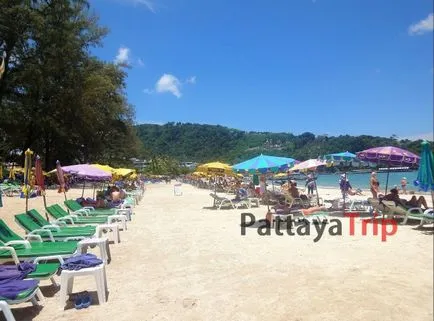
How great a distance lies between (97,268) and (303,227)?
5.82m

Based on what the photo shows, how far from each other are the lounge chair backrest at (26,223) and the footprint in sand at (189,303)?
4.21 m

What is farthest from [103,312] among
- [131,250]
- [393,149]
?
[393,149]

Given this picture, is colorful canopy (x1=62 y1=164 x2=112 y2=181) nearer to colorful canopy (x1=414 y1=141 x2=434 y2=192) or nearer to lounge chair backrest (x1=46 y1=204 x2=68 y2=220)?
lounge chair backrest (x1=46 y1=204 x2=68 y2=220)

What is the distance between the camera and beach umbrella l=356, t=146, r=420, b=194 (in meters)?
9.99

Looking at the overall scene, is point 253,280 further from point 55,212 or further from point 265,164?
point 265,164

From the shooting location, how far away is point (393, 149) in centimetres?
1041

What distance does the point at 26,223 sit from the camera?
302 inches

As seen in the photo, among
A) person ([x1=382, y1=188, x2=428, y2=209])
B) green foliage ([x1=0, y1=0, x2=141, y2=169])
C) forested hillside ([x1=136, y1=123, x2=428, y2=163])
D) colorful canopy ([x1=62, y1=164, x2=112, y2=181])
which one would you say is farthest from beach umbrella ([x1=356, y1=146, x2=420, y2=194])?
forested hillside ([x1=136, y1=123, x2=428, y2=163])

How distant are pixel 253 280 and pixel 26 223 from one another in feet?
15.5

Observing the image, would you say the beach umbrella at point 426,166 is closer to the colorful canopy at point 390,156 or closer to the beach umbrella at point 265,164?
the colorful canopy at point 390,156

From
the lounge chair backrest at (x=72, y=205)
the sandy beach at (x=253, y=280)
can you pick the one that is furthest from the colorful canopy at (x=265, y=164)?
the lounge chair backrest at (x=72, y=205)

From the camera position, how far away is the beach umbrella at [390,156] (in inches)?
393

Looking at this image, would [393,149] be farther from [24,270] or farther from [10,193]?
[10,193]

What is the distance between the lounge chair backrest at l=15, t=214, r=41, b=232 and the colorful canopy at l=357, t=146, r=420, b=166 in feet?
26.6
